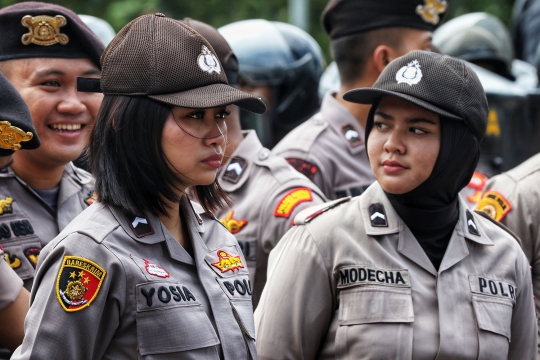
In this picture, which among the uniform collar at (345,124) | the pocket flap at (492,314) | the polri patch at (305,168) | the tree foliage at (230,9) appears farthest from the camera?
the tree foliage at (230,9)

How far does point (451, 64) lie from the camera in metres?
3.33

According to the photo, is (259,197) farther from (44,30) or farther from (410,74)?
(44,30)

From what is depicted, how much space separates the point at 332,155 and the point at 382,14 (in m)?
0.98

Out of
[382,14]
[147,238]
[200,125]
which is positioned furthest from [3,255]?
[382,14]

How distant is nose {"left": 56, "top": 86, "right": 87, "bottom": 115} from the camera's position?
3665mm

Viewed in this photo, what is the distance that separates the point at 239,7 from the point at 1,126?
13456 millimetres

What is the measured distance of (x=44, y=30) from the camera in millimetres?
3656

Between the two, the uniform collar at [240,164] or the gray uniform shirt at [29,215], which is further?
the uniform collar at [240,164]

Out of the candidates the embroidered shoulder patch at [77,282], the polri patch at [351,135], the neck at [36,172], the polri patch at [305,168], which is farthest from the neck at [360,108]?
the embroidered shoulder patch at [77,282]

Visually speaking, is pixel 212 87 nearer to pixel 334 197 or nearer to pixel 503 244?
pixel 503 244

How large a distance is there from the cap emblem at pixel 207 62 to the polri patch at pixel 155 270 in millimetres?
624

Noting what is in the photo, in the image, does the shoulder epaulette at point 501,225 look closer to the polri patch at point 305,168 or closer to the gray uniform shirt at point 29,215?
the polri patch at point 305,168

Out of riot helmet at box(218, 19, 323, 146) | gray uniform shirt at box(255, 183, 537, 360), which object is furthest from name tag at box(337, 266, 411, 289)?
riot helmet at box(218, 19, 323, 146)

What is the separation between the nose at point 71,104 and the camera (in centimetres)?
367
